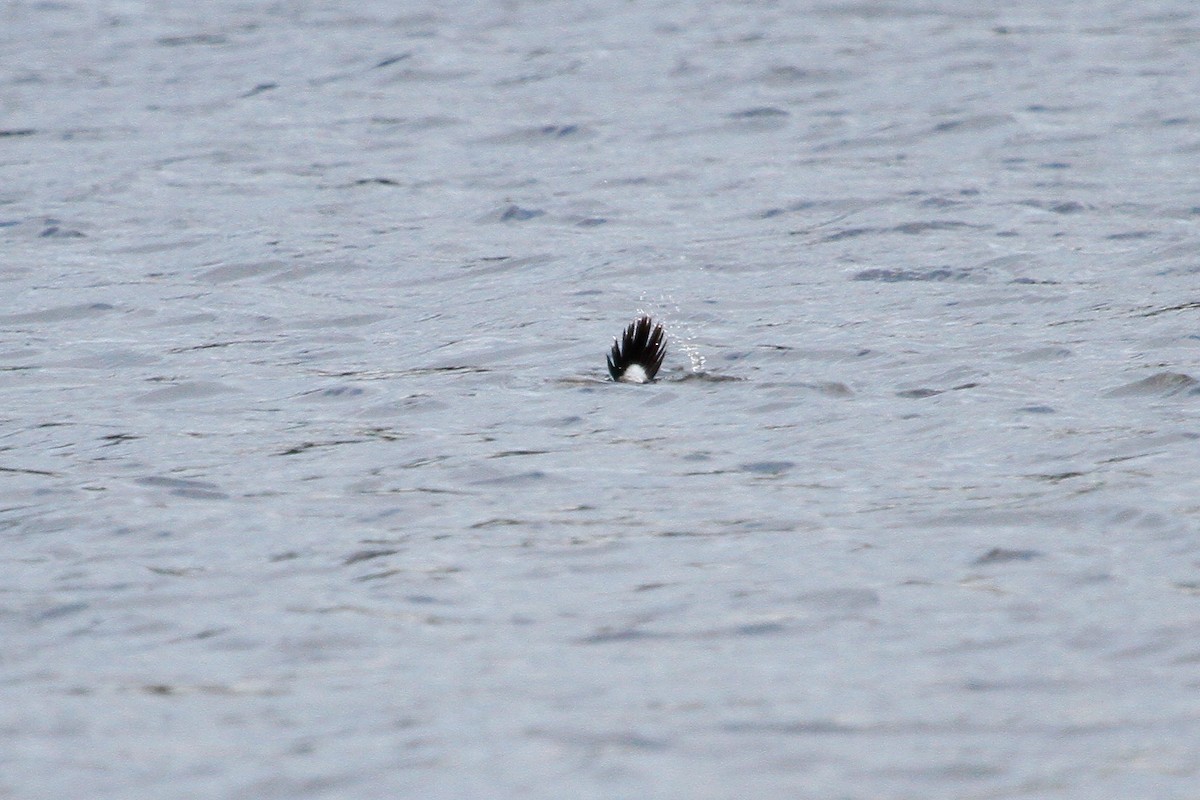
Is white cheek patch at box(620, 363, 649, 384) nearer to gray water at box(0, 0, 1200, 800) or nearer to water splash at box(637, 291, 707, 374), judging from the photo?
gray water at box(0, 0, 1200, 800)

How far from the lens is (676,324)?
29.7ft

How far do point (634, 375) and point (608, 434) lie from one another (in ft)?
2.67

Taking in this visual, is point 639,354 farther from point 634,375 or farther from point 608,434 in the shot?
point 608,434

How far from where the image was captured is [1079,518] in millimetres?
5988

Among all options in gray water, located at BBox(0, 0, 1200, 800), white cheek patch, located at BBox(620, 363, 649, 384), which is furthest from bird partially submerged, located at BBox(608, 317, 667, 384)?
gray water, located at BBox(0, 0, 1200, 800)

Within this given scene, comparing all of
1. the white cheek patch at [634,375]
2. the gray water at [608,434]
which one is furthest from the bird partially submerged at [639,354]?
the gray water at [608,434]

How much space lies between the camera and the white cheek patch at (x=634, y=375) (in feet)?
26.1

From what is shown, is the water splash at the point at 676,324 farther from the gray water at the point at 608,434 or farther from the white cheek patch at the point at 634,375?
the white cheek patch at the point at 634,375

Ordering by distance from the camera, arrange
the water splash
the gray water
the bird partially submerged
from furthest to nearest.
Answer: the water splash < the bird partially submerged < the gray water

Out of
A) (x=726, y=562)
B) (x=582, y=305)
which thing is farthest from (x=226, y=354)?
(x=726, y=562)

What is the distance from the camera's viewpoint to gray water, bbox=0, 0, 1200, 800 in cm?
456

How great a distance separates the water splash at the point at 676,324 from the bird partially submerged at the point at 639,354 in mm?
238

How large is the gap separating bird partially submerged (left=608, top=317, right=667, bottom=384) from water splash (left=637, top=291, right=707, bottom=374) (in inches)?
9.4

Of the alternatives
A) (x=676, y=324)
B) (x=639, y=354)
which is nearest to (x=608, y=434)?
(x=639, y=354)
